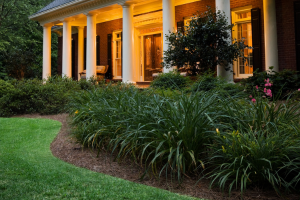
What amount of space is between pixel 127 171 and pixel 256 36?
30.5 feet

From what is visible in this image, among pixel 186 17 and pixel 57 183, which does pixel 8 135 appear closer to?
pixel 57 183

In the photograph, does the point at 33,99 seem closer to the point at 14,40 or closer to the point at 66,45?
the point at 66,45

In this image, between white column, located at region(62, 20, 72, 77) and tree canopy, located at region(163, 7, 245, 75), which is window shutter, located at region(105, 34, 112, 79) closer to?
white column, located at region(62, 20, 72, 77)

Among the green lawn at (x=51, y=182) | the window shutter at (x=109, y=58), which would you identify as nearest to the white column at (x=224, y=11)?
the green lawn at (x=51, y=182)

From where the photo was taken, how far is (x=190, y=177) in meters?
3.61

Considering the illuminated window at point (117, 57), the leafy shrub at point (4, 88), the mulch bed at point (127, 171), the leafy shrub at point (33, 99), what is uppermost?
the illuminated window at point (117, 57)

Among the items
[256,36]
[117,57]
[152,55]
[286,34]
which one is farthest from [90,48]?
[286,34]

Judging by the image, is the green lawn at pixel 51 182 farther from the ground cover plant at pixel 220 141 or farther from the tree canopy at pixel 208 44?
the tree canopy at pixel 208 44

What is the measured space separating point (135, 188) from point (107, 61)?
50.5ft

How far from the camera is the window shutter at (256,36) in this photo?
1120 centimetres

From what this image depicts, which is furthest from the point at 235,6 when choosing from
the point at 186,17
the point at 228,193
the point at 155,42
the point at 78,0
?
the point at 228,193

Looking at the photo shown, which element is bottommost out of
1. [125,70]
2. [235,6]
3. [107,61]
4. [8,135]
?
[8,135]

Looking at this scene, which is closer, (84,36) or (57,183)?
(57,183)

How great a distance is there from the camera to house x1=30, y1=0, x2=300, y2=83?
10797 mm
